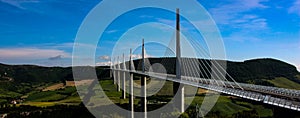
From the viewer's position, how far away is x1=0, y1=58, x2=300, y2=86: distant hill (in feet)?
199

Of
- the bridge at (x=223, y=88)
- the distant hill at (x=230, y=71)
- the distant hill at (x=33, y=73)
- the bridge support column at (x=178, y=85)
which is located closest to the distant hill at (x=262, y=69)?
the distant hill at (x=230, y=71)

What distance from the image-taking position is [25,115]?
53375mm

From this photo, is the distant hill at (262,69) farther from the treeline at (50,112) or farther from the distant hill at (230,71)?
the treeline at (50,112)

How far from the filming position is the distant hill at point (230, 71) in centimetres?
6072

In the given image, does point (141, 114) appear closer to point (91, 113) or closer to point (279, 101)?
point (91, 113)

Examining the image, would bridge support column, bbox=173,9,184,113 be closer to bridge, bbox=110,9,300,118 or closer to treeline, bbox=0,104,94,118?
bridge, bbox=110,9,300,118

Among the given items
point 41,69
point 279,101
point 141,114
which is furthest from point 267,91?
point 41,69

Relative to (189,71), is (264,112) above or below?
below

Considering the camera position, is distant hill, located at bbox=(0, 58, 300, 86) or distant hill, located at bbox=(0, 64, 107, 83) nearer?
distant hill, located at bbox=(0, 58, 300, 86)

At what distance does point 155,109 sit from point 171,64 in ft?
45.9

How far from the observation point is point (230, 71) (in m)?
80.4

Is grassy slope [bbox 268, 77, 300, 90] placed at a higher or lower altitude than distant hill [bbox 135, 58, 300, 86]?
lower

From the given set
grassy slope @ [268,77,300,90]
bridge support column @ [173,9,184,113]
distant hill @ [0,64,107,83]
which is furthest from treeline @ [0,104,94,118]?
distant hill @ [0,64,107,83]

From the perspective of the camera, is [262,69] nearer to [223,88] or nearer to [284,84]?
[284,84]
